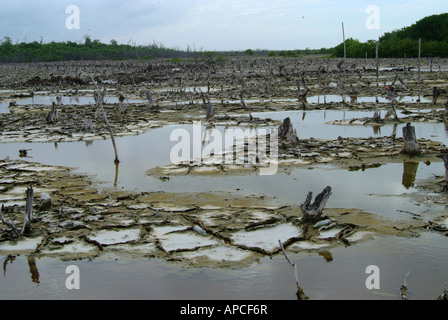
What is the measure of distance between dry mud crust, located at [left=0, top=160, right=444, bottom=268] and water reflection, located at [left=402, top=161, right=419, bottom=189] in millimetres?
1607

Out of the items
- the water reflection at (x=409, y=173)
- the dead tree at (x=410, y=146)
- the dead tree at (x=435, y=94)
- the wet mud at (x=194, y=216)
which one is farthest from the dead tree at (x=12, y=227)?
the dead tree at (x=435, y=94)

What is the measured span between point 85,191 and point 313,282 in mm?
4064

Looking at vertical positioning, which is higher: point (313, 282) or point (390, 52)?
point (390, 52)

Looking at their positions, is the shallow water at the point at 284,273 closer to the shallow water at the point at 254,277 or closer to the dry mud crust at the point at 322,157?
the shallow water at the point at 254,277

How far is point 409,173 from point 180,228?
13.3 feet

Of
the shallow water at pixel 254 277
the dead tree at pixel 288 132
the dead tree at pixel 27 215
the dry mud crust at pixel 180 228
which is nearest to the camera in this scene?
the shallow water at pixel 254 277

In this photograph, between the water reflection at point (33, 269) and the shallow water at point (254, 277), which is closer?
the shallow water at point (254, 277)

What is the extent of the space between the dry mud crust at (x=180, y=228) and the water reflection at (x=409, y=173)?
1.61 m

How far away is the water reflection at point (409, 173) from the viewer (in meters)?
6.71

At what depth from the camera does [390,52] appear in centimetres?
4903

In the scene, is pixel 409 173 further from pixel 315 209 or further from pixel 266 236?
pixel 266 236

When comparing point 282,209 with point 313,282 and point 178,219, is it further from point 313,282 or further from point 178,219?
point 313,282
